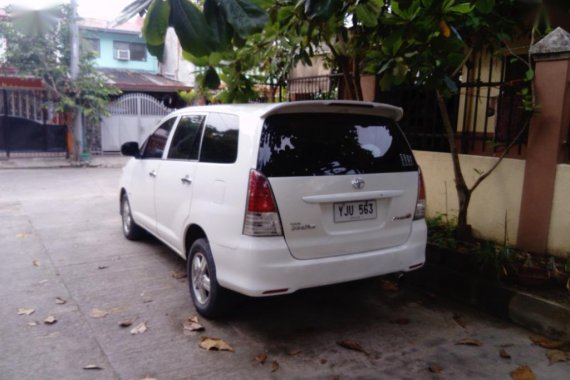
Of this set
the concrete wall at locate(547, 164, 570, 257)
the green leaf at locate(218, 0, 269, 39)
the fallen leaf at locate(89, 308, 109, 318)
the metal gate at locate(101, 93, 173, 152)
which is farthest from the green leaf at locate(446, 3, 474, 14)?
the metal gate at locate(101, 93, 173, 152)

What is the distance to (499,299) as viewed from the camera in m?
4.21

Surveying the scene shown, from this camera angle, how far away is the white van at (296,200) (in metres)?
3.40

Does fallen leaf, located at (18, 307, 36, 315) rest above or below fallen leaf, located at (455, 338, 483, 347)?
below

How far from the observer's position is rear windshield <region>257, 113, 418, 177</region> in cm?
350

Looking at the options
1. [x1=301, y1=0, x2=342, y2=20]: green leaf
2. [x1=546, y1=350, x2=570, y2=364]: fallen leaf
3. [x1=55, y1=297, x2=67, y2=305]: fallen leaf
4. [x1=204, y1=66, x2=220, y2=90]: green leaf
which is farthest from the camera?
[x1=55, y1=297, x2=67, y2=305]: fallen leaf

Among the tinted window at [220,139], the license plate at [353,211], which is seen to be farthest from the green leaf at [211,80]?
the license plate at [353,211]

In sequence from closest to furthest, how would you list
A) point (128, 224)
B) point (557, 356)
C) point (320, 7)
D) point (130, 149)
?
point (320, 7) → point (557, 356) → point (130, 149) → point (128, 224)


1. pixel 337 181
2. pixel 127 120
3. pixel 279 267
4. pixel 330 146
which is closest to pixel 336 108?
pixel 330 146

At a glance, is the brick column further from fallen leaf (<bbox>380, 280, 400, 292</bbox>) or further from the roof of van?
the roof of van

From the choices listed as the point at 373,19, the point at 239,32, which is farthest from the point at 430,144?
the point at 239,32

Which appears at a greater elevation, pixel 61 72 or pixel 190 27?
pixel 61 72

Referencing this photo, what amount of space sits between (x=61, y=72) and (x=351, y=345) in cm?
1475

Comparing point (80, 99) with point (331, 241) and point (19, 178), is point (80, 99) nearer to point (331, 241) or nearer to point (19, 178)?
point (19, 178)

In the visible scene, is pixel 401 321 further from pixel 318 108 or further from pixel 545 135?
pixel 545 135
